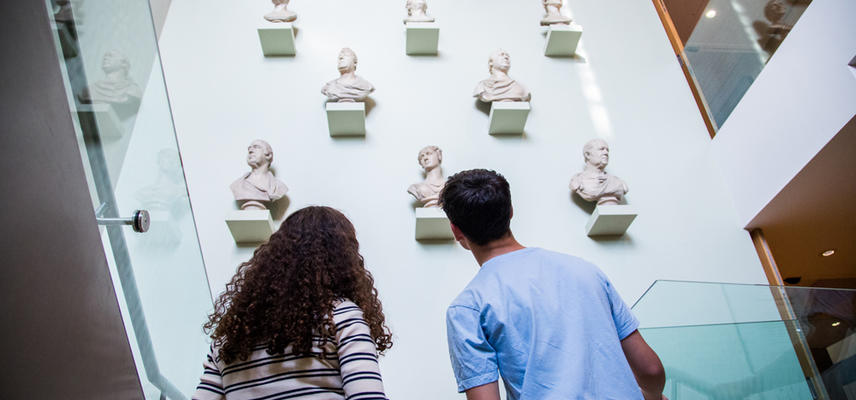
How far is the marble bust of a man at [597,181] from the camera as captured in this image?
375 cm

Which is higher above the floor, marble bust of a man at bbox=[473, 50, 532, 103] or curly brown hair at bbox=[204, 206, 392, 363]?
marble bust of a man at bbox=[473, 50, 532, 103]

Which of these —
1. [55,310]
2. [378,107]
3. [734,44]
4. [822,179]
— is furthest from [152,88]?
[734,44]

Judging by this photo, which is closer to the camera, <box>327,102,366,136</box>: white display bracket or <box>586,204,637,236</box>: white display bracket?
<box>586,204,637,236</box>: white display bracket

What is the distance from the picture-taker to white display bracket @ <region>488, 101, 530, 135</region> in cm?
397

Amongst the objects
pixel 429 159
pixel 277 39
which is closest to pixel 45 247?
pixel 429 159

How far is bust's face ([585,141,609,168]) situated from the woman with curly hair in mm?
2577

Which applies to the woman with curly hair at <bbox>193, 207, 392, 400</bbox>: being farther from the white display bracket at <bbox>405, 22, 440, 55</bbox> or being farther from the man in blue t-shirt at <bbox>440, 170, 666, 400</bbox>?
the white display bracket at <bbox>405, 22, 440, 55</bbox>

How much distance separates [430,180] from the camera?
12.1 ft

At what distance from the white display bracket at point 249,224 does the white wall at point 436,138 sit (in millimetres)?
115

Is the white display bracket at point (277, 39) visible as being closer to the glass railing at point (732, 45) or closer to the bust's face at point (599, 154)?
the bust's face at point (599, 154)

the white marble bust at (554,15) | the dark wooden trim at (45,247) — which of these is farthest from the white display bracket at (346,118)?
the dark wooden trim at (45,247)

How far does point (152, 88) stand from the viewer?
5.77ft

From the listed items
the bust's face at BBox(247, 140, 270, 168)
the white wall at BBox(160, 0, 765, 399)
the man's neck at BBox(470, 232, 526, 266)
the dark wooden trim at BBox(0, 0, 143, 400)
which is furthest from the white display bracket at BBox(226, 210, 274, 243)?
the dark wooden trim at BBox(0, 0, 143, 400)

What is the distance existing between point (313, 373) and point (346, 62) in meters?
3.01
